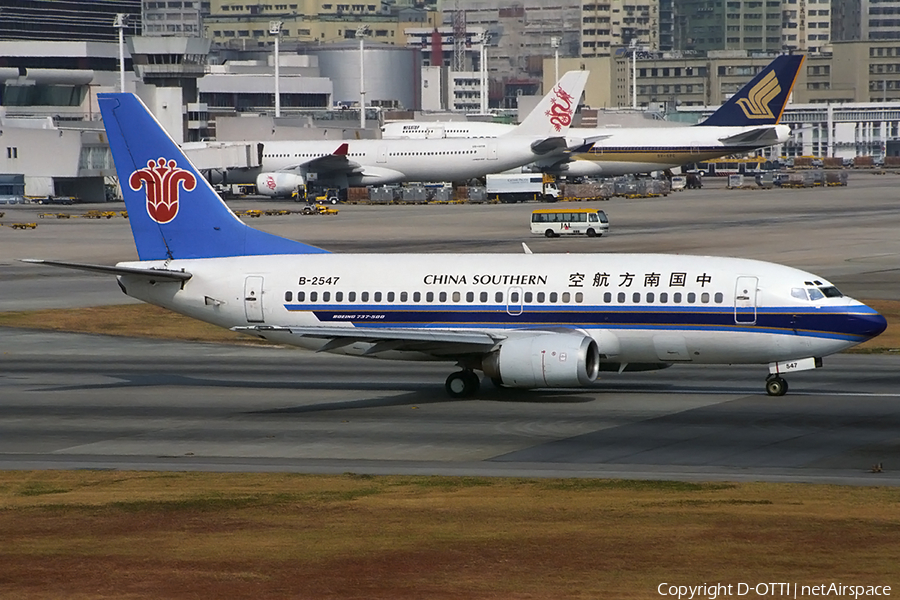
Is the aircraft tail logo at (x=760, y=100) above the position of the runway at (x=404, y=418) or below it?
above

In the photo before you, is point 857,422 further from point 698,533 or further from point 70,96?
point 70,96

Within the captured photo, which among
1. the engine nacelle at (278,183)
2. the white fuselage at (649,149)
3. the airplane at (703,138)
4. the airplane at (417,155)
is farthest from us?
the white fuselage at (649,149)

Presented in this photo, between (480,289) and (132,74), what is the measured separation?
6186 inches

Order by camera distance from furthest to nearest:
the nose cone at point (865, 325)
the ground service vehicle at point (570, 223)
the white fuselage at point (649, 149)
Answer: the white fuselage at point (649, 149) → the ground service vehicle at point (570, 223) → the nose cone at point (865, 325)

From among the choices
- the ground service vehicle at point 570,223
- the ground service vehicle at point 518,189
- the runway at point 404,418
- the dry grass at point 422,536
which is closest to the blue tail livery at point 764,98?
the ground service vehicle at point 518,189

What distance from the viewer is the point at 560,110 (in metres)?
163

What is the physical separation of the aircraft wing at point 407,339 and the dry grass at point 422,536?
8.62 metres

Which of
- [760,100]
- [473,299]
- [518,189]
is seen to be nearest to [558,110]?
[518,189]

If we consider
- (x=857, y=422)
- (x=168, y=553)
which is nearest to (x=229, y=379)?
(x=857, y=422)

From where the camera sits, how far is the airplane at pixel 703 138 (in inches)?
6225

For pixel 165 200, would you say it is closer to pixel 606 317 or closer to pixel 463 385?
pixel 463 385

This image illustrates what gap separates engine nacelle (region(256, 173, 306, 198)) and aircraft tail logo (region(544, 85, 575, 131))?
29.9m

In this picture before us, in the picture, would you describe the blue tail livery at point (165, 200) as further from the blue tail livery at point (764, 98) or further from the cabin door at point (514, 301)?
the blue tail livery at point (764, 98)

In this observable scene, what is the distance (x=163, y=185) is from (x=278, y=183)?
114m
